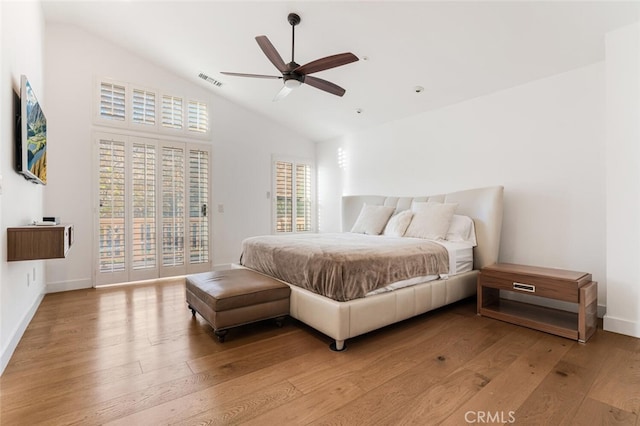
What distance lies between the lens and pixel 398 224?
4086 mm

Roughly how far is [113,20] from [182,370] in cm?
447

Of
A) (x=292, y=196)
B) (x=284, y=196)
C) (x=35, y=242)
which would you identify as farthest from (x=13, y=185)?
(x=292, y=196)

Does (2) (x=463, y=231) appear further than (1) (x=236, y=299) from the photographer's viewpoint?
Yes

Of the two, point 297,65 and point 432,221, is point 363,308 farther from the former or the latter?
point 297,65

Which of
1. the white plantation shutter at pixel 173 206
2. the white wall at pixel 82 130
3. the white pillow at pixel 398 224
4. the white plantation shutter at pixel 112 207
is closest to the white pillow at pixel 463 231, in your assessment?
the white pillow at pixel 398 224

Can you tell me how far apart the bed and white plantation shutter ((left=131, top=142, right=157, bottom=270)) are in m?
1.97

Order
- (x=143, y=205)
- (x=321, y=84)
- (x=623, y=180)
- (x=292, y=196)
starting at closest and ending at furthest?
(x=623, y=180) < (x=321, y=84) < (x=143, y=205) < (x=292, y=196)

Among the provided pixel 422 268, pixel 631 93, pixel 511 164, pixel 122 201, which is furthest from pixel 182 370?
pixel 631 93

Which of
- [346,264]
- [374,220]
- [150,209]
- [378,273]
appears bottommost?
[378,273]

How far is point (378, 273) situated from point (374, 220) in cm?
203

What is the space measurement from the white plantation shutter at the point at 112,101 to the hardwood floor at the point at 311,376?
2.96 metres

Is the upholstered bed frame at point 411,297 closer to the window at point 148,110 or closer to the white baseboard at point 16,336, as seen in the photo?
the white baseboard at point 16,336

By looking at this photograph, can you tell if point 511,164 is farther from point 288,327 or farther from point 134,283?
point 134,283

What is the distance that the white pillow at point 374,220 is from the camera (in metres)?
4.46
